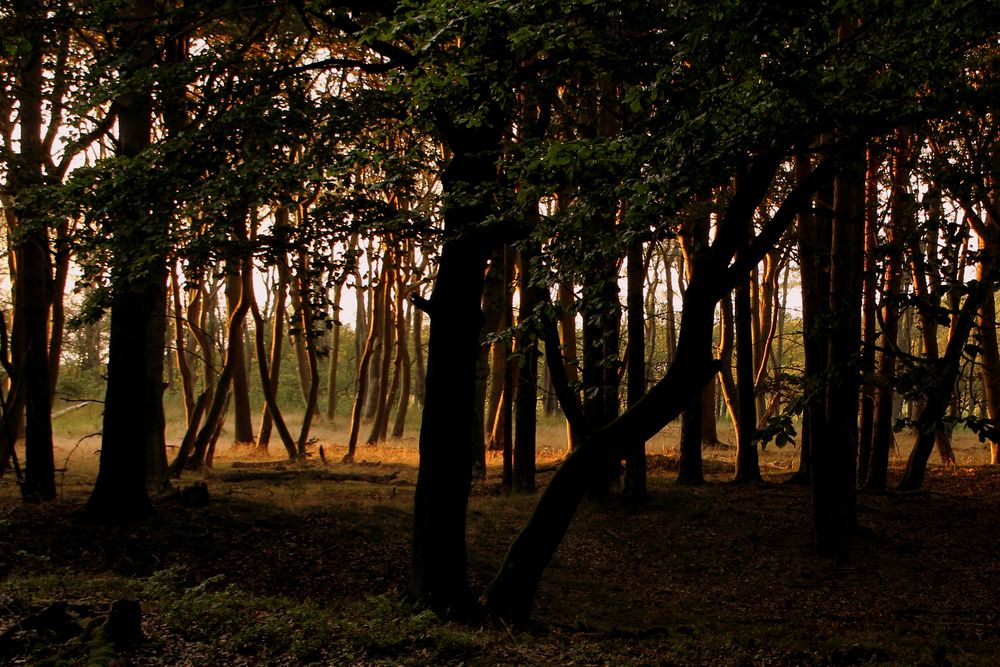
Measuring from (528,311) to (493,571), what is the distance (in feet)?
16.0

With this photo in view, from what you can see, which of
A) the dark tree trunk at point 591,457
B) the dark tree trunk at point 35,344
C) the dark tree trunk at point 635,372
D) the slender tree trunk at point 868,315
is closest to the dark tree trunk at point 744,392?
the slender tree trunk at point 868,315

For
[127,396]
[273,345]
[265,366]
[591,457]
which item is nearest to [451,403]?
[591,457]

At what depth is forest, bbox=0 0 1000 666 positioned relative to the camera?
5.53 m

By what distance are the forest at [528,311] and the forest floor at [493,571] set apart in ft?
0.18

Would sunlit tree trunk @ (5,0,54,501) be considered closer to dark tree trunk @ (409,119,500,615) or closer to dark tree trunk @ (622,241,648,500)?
dark tree trunk @ (409,119,500,615)

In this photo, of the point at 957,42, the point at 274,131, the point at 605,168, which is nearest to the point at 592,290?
the point at 605,168

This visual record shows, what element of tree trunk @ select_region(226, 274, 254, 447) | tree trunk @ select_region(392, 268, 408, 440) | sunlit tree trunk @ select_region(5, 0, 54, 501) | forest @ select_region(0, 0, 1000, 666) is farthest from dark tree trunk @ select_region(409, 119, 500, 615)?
tree trunk @ select_region(392, 268, 408, 440)

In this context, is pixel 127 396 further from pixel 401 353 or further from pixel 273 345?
pixel 401 353

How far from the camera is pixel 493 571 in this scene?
33.8 ft

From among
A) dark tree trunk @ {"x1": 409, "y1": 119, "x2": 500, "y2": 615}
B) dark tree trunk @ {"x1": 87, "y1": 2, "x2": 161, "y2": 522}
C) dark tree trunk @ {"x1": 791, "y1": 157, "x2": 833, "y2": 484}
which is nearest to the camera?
dark tree trunk @ {"x1": 409, "y1": 119, "x2": 500, "y2": 615}

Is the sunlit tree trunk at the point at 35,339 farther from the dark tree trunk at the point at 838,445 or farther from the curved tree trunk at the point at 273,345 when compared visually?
the dark tree trunk at the point at 838,445

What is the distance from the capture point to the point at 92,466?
18.1 m

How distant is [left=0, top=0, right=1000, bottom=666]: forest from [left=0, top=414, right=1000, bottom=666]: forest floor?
55 millimetres

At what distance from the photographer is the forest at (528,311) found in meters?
5.53
